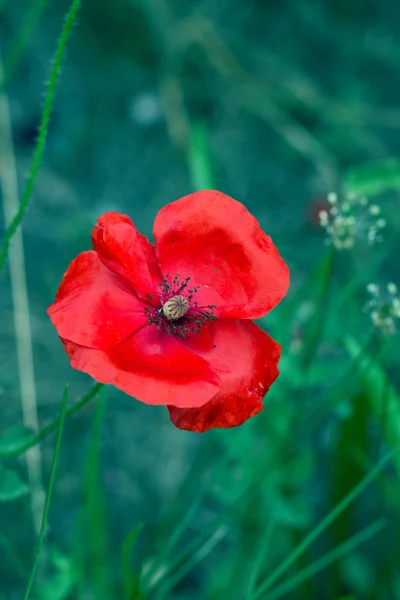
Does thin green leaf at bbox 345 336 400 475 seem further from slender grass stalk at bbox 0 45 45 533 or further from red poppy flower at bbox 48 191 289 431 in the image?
slender grass stalk at bbox 0 45 45 533

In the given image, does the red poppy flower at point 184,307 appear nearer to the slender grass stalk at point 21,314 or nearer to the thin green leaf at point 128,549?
the thin green leaf at point 128,549

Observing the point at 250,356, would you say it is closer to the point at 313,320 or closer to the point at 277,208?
the point at 313,320

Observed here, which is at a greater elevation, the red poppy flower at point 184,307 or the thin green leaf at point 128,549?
the red poppy flower at point 184,307

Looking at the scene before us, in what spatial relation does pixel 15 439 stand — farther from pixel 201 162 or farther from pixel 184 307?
pixel 201 162

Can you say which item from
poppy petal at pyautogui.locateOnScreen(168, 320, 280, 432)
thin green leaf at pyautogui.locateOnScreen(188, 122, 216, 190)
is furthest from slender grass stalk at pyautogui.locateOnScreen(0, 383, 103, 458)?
thin green leaf at pyautogui.locateOnScreen(188, 122, 216, 190)

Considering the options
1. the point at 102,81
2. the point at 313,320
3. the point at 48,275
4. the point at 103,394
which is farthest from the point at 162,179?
the point at 103,394

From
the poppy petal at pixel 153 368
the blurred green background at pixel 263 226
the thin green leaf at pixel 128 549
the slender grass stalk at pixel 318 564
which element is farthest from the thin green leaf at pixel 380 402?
the thin green leaf at pixel 128 549
